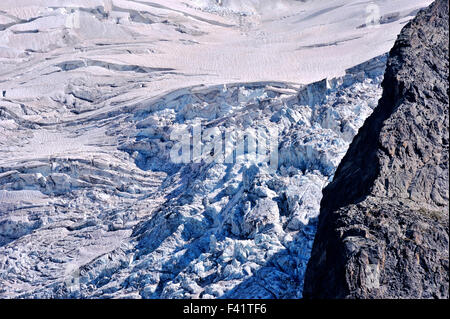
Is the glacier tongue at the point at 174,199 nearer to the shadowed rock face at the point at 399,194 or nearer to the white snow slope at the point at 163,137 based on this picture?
the white snow slope at the point at 163,137

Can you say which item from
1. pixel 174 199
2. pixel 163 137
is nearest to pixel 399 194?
pixel 174 199

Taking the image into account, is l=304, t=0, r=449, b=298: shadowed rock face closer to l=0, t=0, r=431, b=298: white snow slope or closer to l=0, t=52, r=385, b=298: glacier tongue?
l=0, t=0, r=431, b=298: white snow slope

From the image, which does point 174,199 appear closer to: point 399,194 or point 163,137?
point 163,137

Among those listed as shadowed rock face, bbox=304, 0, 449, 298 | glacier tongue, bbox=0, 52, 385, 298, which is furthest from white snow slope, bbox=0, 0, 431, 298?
shadowed rock face, bbox=304, 0, 449, 298

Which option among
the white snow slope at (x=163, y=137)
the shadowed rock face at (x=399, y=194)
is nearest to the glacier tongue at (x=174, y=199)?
the white snow slope at (x=163, y=137)

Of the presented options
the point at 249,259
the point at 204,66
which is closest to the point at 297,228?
the point at 249,259
